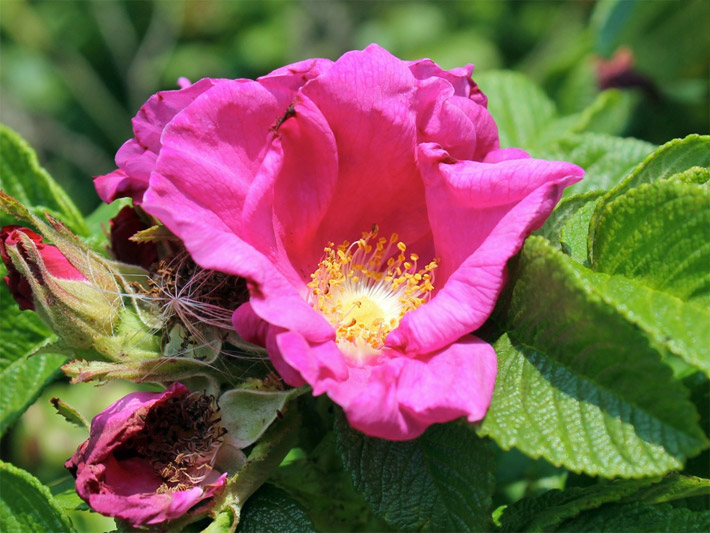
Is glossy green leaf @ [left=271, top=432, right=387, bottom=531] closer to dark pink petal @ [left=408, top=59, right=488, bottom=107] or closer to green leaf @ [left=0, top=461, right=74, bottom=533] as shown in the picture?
green leaf @ [left=0, top=461, right=74, bottom=533]

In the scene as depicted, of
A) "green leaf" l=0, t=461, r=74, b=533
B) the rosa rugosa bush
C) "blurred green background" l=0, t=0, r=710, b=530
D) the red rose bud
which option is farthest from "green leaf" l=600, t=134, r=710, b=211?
"blurred green background" l=0, t=0, r=710, b=530

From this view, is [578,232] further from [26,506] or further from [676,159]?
[26,506]

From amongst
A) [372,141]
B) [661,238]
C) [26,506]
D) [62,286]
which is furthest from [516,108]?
[26,506]

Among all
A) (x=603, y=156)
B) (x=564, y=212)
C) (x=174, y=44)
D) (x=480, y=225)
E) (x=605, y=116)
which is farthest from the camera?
(x=174, y=44)

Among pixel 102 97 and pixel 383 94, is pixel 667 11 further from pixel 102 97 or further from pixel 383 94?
pixel 102 97

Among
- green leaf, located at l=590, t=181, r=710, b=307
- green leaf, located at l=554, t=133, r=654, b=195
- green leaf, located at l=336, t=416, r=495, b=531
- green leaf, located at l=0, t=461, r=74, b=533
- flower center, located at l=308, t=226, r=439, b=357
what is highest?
green leaf, located at l=590, t=181, r=710, b=307

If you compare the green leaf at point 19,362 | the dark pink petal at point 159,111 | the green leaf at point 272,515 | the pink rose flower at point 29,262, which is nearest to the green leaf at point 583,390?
the green leaf at point 272,515

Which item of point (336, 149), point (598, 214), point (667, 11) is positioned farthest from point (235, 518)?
point (667, 11)
